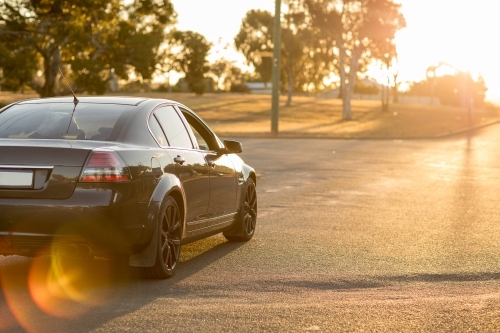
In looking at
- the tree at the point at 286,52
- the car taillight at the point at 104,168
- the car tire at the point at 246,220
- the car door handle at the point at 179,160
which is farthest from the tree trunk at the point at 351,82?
the car taillight at the point at 104,168

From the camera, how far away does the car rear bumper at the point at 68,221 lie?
23.6ft

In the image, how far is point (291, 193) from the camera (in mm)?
17031

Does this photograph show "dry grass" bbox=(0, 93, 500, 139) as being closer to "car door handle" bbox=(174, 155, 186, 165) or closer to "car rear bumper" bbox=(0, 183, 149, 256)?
"car door handle" bbox=(174, 155, 186, 165)

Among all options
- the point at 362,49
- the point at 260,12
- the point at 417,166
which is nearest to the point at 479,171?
the point at 417,166

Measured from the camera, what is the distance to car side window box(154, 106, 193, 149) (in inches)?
341

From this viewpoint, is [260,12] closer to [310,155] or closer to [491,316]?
[310,155]

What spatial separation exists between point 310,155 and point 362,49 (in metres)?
37.7

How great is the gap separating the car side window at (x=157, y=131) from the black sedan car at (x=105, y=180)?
1cm

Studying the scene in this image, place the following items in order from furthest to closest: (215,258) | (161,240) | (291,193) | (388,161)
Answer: (388,161) → (291,193) → (215,258) → (161,240)

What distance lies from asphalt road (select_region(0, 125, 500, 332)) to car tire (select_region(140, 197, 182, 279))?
120 millimetres

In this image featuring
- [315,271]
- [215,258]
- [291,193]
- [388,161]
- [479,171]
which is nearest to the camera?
[315,271]

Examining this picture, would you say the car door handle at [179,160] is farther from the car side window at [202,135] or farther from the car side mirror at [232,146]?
the car side mirror at [232,146]

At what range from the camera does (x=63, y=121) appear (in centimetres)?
809

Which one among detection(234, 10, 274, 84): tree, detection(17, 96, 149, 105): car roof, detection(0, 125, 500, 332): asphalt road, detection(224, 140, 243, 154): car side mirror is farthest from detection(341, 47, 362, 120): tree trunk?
detection(17, 96, 149, 105): car roof
